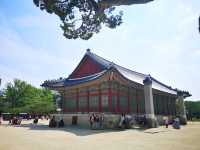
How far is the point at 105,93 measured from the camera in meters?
24.3

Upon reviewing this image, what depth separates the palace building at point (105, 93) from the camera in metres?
22.0

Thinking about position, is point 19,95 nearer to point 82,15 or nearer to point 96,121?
point 96,121

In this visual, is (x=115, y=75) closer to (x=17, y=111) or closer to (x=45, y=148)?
(x=45, y=148)

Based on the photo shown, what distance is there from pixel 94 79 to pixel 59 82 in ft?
27.9

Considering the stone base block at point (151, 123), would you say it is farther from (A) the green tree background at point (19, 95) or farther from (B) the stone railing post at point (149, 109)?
(A) the green tree background at point (19, 95)

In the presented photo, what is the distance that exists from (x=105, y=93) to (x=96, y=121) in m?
4.29

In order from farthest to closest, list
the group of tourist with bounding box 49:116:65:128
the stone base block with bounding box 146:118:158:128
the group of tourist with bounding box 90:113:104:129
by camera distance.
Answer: the group of tourist with bounding box 49:116:65:128 → the stone base block with bounding box 146:118:158:128 → the group of tourist with bounding box 90:113:104:129

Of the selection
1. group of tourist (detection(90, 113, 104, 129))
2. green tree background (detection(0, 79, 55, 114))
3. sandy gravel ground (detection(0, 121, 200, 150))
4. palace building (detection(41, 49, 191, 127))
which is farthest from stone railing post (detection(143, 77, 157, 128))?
green tree background (detection(0, 79, 55, 114))

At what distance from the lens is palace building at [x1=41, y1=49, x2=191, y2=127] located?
2200cm

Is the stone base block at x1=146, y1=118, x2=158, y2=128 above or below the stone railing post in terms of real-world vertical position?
below

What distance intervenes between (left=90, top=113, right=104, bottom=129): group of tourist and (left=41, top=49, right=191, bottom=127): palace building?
4.08 feet

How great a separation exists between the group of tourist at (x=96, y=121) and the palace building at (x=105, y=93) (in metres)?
1.24

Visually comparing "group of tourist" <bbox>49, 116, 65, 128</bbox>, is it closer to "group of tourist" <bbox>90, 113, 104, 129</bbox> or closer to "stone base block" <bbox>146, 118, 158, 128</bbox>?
"group of tourist" <bbox>90, 113, 104, 129</bbox>

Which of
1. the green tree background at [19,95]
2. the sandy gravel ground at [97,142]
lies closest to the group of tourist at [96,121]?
the sandy gravel ground at [97,142]
